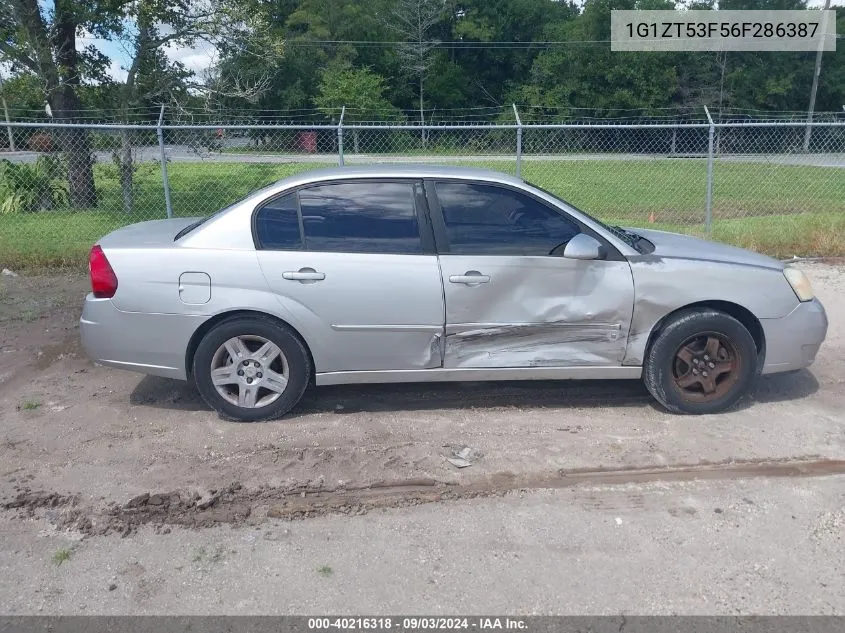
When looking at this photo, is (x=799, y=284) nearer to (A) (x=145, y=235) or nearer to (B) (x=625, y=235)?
(B) (x=625, y=235)

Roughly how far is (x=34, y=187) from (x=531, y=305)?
1131 cm

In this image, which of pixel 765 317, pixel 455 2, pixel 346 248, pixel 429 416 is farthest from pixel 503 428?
pixel 455 2

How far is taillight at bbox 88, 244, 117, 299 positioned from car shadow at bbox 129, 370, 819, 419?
88cm

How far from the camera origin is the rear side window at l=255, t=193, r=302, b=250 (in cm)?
464

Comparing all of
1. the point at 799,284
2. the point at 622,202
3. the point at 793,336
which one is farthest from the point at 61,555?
the point at 622,202

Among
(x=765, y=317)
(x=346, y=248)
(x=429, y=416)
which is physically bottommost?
(x=429, y=416)

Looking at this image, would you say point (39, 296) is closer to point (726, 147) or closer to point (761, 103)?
point (726, 147)

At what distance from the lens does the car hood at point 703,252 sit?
4.80 m

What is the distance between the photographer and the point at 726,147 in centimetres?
2925

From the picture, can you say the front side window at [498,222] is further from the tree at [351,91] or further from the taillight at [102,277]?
the tree at [351,91]

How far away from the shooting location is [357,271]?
180 inches

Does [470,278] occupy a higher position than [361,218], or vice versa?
[361,218]

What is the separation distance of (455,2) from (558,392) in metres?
47.2

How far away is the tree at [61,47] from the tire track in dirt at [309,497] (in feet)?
32.6
